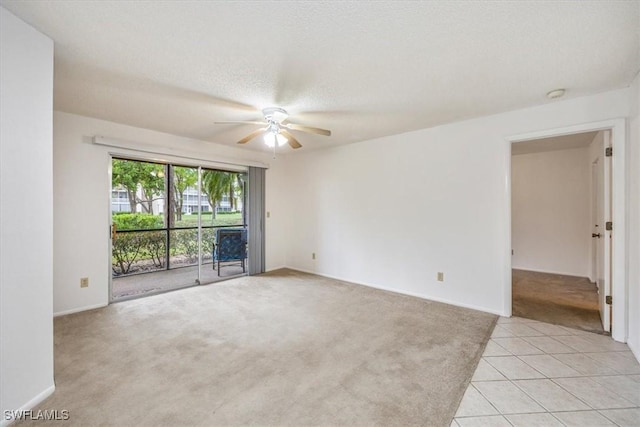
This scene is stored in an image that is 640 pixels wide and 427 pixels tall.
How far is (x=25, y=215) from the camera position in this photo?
1.67 m

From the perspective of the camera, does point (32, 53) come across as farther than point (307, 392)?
No

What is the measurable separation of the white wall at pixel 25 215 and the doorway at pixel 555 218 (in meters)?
5.05

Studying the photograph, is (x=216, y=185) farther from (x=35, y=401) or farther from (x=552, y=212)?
(x=552, y=212)

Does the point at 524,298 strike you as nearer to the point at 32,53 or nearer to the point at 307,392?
the point at 307,392

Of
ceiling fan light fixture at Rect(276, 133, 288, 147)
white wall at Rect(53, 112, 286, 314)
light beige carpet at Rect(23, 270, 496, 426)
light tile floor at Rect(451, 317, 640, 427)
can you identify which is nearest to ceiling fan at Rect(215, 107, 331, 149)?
ceiling fan light fixture at Rect(276, 133, 288, 147)

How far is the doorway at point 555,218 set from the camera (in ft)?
14.2

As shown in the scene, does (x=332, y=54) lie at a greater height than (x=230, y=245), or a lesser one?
greater

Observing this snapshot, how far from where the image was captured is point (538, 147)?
16.1 feet

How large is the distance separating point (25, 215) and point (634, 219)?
4685mm

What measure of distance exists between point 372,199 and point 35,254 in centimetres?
384

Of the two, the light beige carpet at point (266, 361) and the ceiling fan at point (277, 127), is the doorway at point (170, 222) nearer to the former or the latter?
the light beige carpet at point (266, 361)

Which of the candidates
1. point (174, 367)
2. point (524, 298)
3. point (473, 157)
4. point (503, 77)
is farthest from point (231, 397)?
point (524, 298)

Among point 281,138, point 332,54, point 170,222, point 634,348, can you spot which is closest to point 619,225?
point 634,348

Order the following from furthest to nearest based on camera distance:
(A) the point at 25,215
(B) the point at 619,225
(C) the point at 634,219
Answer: (B) the point at 619,225 → (C) the point at 634,219 → (A) the point at 25,215
